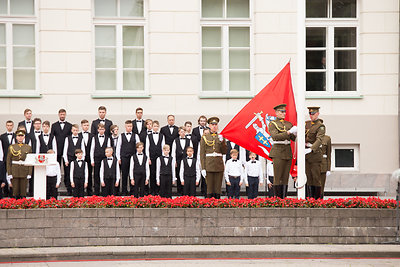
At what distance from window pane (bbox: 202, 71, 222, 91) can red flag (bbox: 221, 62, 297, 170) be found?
605cm

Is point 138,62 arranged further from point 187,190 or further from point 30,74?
point 187,190

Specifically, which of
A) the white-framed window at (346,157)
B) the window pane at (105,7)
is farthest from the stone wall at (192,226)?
the window pane at (105,7)

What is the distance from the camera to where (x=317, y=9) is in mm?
20406

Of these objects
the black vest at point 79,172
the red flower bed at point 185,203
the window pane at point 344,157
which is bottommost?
the red flower bed at point 185,203

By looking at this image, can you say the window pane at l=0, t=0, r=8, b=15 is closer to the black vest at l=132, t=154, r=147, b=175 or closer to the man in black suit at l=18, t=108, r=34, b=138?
the man in black suit at l=18, t=108, r=34, b=138

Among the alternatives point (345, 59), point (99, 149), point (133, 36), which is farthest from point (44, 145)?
point (345, 59)

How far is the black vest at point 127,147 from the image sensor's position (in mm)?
17391

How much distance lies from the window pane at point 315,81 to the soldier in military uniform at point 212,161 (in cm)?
506

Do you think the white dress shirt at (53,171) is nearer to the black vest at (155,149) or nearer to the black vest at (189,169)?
the black vest at (155,149)

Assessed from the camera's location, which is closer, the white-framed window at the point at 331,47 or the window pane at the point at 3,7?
the window pane at the point at 3,7

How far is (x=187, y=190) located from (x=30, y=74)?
19.5 feet

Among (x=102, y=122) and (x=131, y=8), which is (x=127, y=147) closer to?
(x=102, y=122)

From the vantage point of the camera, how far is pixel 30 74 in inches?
781

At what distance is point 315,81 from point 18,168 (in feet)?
28.5
